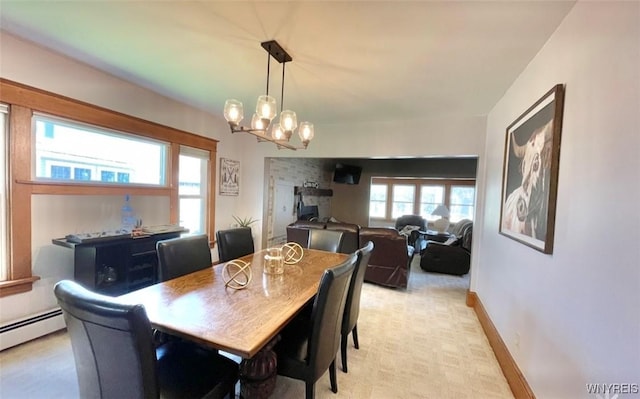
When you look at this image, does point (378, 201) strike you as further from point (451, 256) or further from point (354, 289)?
point (354, 289)

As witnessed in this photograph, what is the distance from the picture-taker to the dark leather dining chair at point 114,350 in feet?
3.07

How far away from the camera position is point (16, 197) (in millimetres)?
2148

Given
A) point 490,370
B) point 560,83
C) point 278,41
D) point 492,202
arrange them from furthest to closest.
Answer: point 492,202 → point 490,370 → point 278,41 → point 560,83

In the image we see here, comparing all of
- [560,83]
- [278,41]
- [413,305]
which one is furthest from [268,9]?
[413,305]

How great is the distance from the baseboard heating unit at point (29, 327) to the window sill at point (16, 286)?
9.1 inches

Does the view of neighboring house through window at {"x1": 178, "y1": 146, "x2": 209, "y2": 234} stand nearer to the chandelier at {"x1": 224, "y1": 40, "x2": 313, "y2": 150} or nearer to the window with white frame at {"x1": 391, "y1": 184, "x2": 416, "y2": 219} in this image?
the chandelier at {"x1": 224, "y1": 40, "x2": 313, "y2": 150}

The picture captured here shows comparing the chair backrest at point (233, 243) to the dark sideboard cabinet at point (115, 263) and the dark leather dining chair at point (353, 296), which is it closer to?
the dark sideboard cabinet at point (115, 263)

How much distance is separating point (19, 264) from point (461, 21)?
364cm

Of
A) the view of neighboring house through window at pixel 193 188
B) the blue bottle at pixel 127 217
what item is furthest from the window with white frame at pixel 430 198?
the blue bottle at pixel 127 217

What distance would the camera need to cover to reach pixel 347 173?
25.3 ft

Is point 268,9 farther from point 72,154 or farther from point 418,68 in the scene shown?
point 72,154

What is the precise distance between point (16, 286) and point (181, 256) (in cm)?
138

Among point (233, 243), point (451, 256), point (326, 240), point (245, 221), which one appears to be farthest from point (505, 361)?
point (245, 221)

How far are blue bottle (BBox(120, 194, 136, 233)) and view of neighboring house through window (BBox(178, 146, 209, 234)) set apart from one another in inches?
27.1
